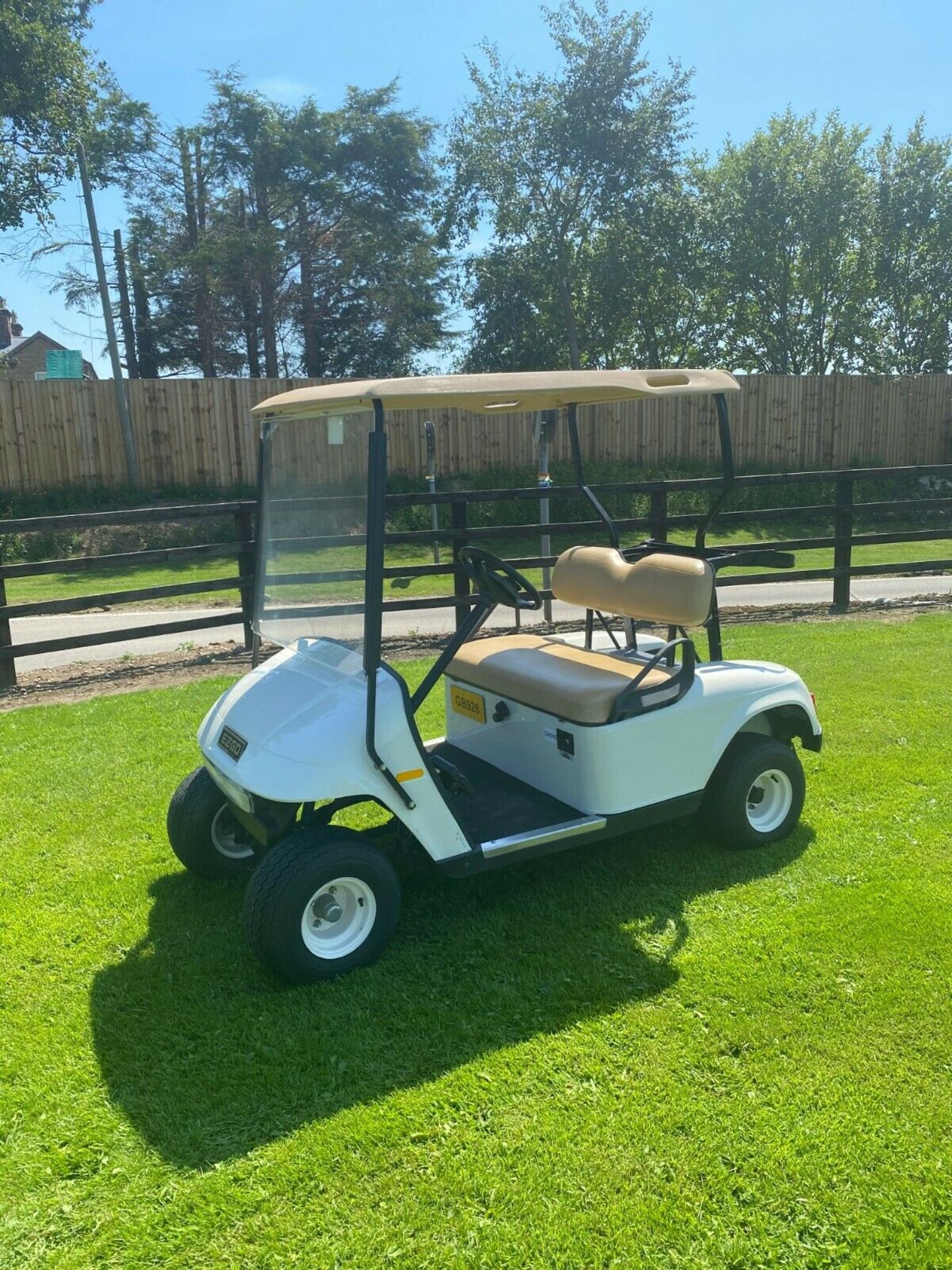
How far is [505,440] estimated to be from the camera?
1762cm

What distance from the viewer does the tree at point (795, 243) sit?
19922 millimetres

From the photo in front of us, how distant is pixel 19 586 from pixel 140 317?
13956mm

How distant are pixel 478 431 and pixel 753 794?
Result: 13.9 m

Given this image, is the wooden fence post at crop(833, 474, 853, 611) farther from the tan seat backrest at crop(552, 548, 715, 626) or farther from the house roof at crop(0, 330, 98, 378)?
the house roof at crop(0, 330, 98, 378)

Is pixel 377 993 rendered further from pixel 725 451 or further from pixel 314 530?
pixel 725 451

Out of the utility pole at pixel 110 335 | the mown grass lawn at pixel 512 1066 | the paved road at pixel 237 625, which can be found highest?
the utility pole at pixel 110 335

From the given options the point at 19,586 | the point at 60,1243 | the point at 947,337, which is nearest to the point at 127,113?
the point at 19,586

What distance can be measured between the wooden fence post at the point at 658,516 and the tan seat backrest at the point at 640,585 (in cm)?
381

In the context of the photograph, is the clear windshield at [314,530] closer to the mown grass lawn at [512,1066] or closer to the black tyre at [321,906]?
the black tyre at [321,906]

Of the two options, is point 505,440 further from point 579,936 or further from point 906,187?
point 579,936

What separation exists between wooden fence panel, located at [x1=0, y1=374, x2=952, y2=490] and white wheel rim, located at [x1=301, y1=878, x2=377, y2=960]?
46.5 ft

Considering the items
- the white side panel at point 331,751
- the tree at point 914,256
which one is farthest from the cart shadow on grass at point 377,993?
the tree at point 914,256

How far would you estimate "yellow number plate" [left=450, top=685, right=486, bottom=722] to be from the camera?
4.16m

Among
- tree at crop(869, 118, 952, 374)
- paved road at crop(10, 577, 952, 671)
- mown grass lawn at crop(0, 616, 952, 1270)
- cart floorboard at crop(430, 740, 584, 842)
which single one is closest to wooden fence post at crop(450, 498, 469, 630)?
paved road at crop(10, 577, 952, 671)
